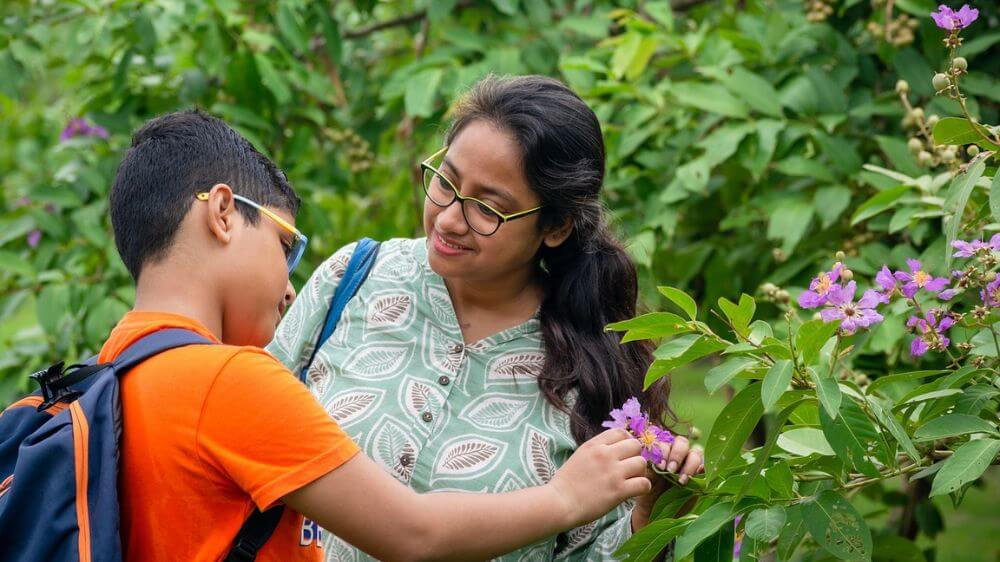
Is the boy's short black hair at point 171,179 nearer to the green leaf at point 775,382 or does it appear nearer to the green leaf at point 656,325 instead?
the green leaf at point 656,325

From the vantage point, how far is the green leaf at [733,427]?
173 centimetres

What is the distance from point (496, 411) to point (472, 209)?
1.26ft

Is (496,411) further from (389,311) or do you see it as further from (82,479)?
(82,479)

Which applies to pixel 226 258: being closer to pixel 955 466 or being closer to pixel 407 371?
pixel 407 371

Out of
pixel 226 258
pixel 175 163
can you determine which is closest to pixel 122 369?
pixel 226 258

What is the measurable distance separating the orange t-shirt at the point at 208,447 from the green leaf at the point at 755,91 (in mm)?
1907

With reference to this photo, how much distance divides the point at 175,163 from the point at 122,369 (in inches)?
13.4

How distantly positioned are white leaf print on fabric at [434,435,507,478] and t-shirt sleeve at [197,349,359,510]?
55 centimetres

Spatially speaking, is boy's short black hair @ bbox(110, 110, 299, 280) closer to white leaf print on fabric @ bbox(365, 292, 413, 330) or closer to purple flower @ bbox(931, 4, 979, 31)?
white leaf print on fabric @ bbox(365, 292, 413, 330)

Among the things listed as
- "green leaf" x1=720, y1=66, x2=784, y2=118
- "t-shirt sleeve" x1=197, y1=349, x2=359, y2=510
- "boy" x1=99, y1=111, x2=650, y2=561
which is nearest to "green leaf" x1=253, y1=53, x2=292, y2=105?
"green leaf" x1=720, y1=66, x2=784, y2=118

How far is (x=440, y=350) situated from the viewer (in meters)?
2.31

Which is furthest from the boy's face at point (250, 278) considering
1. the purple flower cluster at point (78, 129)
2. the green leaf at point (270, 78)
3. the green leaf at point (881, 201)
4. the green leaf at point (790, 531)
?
the purple flower cluster at point (78, 129)

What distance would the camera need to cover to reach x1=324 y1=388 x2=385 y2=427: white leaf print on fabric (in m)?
2.18

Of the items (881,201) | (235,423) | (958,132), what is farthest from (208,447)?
(881,201)
